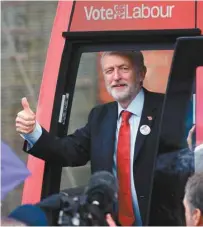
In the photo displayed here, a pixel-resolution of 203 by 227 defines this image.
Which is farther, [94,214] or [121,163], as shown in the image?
[121,163]

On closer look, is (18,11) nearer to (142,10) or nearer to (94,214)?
(142,10)

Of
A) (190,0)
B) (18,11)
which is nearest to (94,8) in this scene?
(190,0)

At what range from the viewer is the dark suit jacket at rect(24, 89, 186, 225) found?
3.48 m

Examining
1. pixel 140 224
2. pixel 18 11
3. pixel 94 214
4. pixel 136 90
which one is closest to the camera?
pixel 94 214

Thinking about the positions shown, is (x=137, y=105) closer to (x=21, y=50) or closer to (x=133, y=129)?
(x=133, y=129)

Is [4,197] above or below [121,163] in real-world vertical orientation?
below

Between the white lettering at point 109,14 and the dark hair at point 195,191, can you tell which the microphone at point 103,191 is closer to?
the dark hair at point 195,191

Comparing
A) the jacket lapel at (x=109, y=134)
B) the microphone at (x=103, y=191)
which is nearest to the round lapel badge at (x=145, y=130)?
the jacket lapel at (x=109, y=134)

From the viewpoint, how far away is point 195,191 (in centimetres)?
301

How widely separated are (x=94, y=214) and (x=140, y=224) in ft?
1.29

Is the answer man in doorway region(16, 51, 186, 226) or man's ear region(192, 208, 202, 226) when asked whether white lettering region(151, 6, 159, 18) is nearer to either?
man in doorway region(16, 51, 186, 226)

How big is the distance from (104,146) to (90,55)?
1.56 ft

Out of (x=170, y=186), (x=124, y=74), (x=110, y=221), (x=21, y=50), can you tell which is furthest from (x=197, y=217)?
(x=21, y=50)

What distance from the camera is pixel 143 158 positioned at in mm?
3488
